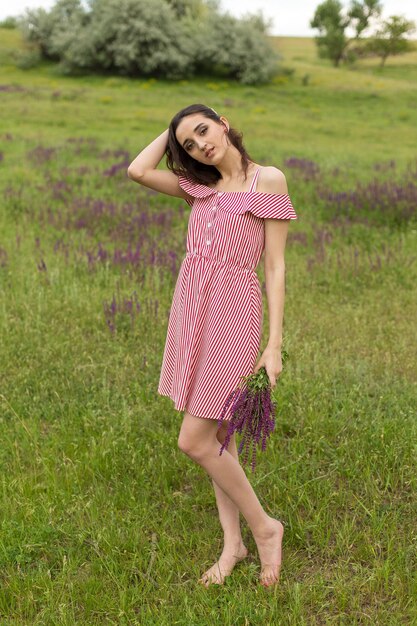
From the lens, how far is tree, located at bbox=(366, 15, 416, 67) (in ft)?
209

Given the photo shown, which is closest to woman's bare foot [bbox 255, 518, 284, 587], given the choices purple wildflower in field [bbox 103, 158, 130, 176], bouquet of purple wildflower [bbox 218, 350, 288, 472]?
bouquet of purple wildflower [bbox 218, 350, 288, 472]

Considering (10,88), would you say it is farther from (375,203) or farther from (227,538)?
(227,538)

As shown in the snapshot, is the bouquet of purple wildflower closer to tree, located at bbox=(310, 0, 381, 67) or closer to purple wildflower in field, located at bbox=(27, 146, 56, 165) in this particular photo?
purple wildflower in field, located at bbox=(27, 146, 56, 165)

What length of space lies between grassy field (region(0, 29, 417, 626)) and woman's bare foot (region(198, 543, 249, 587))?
0.16ft

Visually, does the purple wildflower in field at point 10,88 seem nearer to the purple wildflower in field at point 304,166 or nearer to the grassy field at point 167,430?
the purple wildflower in field at point 304,166

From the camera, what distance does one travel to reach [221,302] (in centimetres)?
310

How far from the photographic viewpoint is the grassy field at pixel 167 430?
3.17 metres

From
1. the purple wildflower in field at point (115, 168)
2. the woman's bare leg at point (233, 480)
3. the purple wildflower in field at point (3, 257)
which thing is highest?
the woman's bare leg at point (233, 480)

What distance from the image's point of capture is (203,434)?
3.11 meters

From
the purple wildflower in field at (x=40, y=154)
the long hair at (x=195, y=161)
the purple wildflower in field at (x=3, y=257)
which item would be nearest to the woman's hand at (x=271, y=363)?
the long hair at (x=195, y=161)

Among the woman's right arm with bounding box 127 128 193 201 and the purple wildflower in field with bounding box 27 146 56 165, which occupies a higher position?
the woman's right arm with bounding box 127 128 193 201

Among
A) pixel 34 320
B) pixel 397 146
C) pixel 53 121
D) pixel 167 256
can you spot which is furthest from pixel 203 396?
pixel 53 121

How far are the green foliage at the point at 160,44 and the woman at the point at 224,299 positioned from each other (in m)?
38.9

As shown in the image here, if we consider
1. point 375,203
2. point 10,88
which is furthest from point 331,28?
point 375,203
